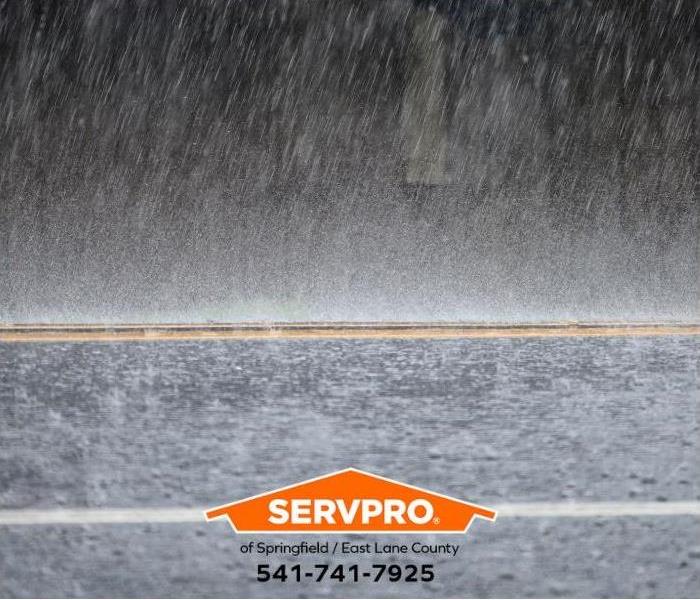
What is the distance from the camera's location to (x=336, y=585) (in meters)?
0.90

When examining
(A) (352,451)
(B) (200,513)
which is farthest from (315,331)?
(B) (200,513)

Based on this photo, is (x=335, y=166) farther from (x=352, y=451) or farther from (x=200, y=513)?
(x=200, y=513)

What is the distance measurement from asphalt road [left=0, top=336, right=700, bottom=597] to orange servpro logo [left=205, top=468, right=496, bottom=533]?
0.15ft

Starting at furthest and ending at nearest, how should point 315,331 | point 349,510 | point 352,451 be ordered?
point 315,331 < point 352,451 < point 349,510

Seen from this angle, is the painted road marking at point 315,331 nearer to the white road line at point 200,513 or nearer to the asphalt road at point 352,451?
the asphalt road at point 352,451

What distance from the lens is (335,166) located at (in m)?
4.68

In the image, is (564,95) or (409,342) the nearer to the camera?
(409,342)

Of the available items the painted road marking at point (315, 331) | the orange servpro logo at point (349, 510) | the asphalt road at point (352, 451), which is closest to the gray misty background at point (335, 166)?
the painted road marking at point (315, 331)

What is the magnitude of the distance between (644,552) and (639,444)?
645 mm

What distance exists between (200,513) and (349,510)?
0.71 ft

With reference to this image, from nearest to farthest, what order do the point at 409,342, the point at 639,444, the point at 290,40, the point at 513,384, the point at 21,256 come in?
the point at 639,444 → the point at 513,384 → the point at 409,342 → the point at 21,256 → the point at 290,40

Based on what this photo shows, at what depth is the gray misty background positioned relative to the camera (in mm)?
4566

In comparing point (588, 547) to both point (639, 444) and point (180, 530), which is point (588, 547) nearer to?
point (180, 530)

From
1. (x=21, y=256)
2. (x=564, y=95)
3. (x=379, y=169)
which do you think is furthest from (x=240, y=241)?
Result: (x=564, y=95)
